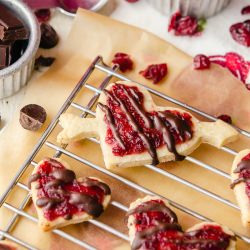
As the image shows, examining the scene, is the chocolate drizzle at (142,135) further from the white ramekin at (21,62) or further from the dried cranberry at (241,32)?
the dried cranberry at (241,32)

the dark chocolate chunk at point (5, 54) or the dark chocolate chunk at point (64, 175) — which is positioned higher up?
the dark chocolate chunk at point (5, 54)

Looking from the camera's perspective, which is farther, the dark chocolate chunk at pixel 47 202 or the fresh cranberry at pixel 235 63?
the fresh cranberry at pixel 235 63

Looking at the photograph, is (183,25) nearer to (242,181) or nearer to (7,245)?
(242,181)

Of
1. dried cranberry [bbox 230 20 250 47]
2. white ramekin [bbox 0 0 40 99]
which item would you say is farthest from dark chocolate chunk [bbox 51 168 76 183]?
dried cranberry [bbox 230 20 250 47]

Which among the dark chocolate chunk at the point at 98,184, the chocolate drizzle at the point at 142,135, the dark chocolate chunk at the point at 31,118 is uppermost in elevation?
the chocolate drizzle at the point at 142,135

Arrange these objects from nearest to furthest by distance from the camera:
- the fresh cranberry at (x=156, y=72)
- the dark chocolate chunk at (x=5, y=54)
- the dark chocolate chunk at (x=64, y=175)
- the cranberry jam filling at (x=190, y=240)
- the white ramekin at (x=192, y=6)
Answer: the cranberry jam filling at (x=190, y=240), the dark chocolate chunk at (x=64, y=175), the dark chocolate chunk at (x=5, y=54), the fresh cranberry at (x=156, y=72), the white ramekin at (x=192, y=6)


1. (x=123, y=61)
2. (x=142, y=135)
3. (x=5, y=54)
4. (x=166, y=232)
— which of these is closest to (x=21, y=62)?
(x=5, y=54)

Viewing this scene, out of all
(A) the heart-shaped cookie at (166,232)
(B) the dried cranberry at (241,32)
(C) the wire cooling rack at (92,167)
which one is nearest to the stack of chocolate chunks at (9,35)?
(C) the wire cooling rack at (92,167)
